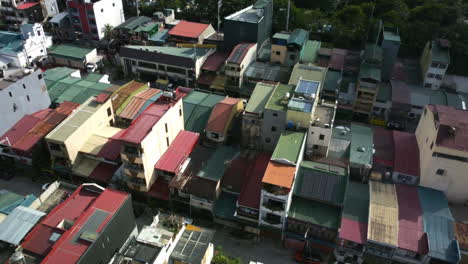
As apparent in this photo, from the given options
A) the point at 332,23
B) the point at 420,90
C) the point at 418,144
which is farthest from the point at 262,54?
the point at 418,144

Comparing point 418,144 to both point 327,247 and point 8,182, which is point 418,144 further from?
point 8,182

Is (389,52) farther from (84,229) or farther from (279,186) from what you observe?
(84,229)

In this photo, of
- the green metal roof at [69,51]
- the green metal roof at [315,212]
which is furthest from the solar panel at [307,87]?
the green metal roof at [69,51]

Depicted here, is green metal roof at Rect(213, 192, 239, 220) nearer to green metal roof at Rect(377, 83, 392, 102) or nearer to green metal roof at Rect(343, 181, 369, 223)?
green metal roof at Rect(343, 181, 369, 223)

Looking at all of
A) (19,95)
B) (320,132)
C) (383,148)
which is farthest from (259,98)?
(19,95)

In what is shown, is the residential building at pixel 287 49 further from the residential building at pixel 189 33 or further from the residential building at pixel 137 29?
the residential building at pixel 137 29
